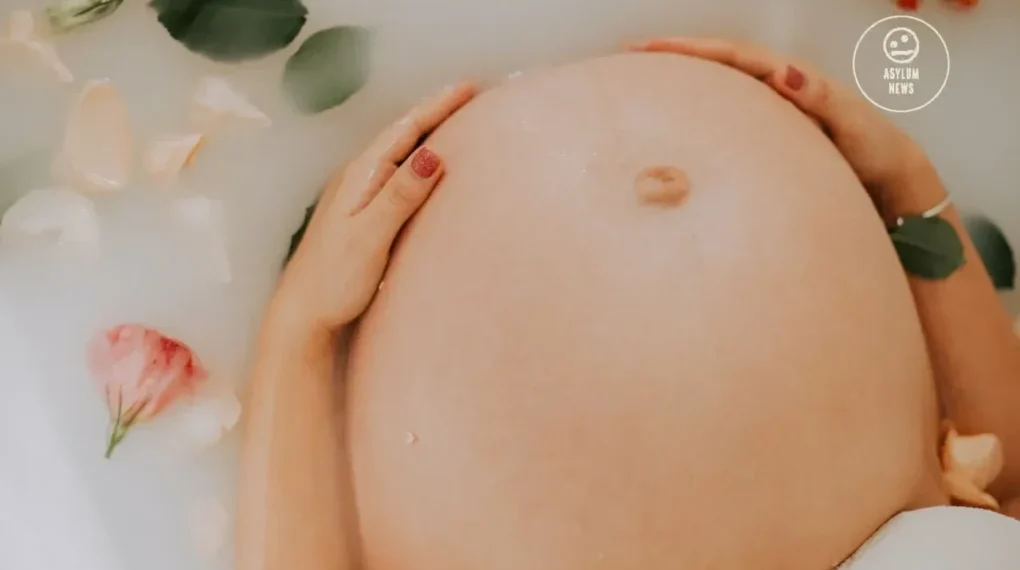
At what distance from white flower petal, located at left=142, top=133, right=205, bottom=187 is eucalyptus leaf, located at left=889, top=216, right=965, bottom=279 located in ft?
1.78

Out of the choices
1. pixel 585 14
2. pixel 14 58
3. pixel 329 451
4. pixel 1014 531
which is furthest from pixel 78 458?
pixel 1014 531

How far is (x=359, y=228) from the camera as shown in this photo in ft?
2.17

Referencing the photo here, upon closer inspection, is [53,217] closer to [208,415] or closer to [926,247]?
[208,415]

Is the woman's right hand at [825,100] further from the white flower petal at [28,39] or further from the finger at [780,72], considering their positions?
the white flower petal at [28,39]

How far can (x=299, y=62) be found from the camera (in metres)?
0.70

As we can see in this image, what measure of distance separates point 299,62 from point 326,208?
0.37ft

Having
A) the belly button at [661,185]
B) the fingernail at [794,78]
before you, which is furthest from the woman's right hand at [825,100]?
the belly button at [661,185]

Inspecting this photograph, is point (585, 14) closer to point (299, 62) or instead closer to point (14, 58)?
point (299, 62)

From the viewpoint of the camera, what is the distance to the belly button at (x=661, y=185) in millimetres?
618

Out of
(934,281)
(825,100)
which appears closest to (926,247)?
(934,281)

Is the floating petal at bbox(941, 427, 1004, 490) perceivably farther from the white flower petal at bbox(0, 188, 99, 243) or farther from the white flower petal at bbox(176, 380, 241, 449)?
the white flower petal at bbox(0, 188, 99, 243)

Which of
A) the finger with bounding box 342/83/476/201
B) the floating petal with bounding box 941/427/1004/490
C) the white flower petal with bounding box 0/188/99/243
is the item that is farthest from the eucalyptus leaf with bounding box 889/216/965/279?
the white flower petal with bounding box 0/188/99/243

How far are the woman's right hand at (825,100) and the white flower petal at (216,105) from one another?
0.30 metres

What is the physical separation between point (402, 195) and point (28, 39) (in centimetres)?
28
